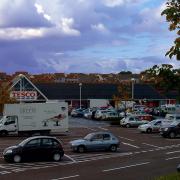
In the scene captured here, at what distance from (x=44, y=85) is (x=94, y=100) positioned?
1202 cm

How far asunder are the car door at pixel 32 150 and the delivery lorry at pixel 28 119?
19248 mm

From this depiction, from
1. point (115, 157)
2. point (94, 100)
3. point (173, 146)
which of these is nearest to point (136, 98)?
point (94, 100)

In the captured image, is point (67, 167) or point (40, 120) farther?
point (40, 120)

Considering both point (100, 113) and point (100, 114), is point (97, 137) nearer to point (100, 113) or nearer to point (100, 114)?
point (100, 114)

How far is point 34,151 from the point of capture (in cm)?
3059

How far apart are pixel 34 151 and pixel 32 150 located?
0.14m

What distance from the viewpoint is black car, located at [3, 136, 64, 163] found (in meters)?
30.0

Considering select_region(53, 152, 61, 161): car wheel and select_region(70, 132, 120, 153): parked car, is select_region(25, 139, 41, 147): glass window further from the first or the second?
select_region(70, 132, 120, 153): parked car

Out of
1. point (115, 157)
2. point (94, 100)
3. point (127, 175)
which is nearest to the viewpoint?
point (127, 175)

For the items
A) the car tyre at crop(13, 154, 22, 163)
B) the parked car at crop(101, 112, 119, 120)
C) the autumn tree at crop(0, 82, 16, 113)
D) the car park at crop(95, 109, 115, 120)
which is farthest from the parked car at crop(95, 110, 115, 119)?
the car tyre at crop(13, 154, 22, 163)

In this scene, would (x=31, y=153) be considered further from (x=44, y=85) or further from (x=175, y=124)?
(x=44, y=85)

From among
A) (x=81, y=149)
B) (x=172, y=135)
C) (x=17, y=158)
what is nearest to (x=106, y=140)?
(x=81, y=149)

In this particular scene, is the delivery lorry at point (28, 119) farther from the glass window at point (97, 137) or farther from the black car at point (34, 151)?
the black car at point (34, 151)

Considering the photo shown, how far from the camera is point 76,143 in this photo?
119ft
